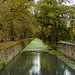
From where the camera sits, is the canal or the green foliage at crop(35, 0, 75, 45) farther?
the green foliage at crop(35, 0, 75, 45)

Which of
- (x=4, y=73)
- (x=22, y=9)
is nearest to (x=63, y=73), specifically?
(x=4, y=73)

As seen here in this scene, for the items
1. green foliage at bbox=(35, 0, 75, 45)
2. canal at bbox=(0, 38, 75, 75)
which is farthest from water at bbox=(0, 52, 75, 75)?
green foliage at bbox=(35, 0, 75, 45)

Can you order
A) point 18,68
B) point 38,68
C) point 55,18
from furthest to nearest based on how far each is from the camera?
point 55,18 → point 18,68 → point 38,68

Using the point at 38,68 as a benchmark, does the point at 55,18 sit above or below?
above

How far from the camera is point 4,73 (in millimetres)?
8992

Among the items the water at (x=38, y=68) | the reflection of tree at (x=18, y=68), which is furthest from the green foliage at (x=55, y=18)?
the reflection of tree at (x=18, y=68)

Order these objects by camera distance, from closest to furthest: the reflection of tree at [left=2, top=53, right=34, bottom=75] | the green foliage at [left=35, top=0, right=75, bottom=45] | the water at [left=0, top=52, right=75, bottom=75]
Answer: the water at [left=0, top=52, right=75, bottom=75] < the reflection of tree at [left=2, top=53, right=34, bottom=75] < the green foliage at [left=35, top=0, right=75, bottom=45]

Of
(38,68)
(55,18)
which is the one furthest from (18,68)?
(55,18)

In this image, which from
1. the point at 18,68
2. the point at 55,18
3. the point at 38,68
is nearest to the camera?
the point at 38,68

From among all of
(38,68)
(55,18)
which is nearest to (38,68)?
(38,68)

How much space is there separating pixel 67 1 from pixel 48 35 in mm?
7310

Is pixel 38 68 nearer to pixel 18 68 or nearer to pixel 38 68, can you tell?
pixel 38 68

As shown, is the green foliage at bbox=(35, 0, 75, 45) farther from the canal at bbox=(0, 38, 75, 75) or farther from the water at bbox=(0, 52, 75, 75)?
the water at bbox=(0, 52, 75, 75)

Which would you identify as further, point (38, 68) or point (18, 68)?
point (18, 68)
